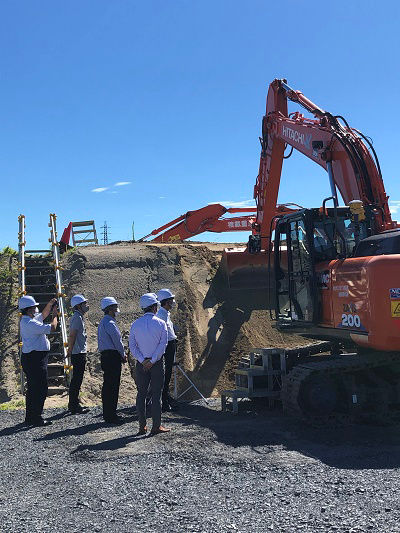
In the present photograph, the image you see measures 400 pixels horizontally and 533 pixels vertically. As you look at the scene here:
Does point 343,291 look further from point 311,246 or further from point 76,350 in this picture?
point 76,350

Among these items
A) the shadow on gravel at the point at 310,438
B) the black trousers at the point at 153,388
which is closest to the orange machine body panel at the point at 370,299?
the shadow on gravel at the point at 310,438

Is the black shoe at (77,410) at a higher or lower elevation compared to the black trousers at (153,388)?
lower

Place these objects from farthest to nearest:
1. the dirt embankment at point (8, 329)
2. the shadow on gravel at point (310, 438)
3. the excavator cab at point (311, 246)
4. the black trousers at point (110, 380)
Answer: the dirt embankment at point (8, 329) < the black trousers at point (110, 380) < the excavator cab at point (311, 246) < the shadow on gravel at point (310, 438)

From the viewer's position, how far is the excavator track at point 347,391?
342 inches

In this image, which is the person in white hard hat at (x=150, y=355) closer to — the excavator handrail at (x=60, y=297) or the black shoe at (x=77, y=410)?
the black shoe at (x=77, y=410)

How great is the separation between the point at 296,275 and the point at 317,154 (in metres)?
2.69

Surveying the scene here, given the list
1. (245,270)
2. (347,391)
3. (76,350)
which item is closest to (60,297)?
(76,350)

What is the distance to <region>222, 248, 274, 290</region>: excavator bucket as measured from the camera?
1572 cm

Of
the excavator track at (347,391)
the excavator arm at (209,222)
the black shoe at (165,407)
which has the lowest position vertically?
the black shoe at (165,407)

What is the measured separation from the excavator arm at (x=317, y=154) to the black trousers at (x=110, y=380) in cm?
356

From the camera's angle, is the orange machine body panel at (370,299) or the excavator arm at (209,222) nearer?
the orange machine body panel at (370,299)

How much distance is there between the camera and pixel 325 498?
545 cm

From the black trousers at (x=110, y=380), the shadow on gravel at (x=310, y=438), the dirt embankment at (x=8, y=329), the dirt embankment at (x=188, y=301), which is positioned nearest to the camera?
the shadow on gravel at (x=310, y=438)

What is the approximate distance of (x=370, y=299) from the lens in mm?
7836
